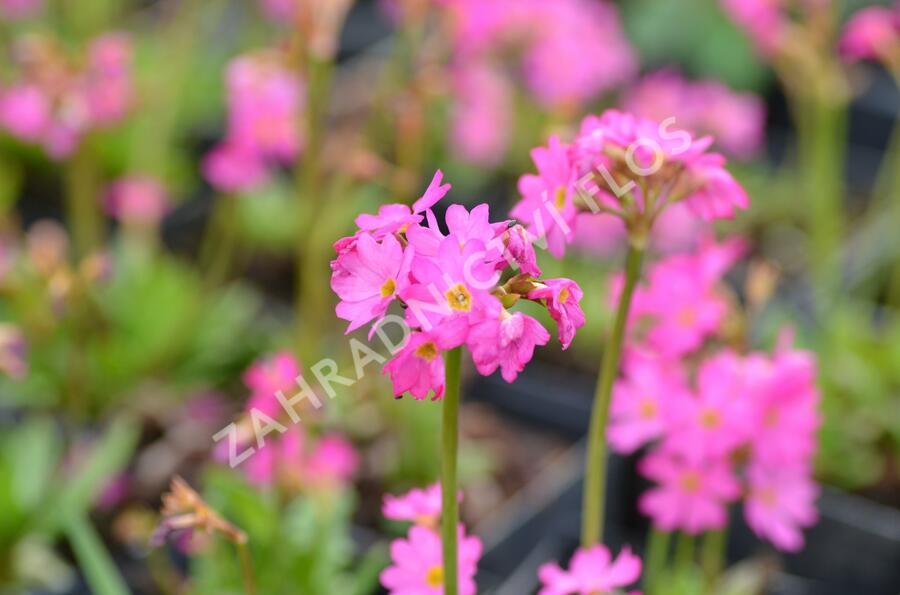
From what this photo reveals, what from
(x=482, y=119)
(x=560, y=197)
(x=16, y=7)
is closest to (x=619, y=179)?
(x=560, y=197)

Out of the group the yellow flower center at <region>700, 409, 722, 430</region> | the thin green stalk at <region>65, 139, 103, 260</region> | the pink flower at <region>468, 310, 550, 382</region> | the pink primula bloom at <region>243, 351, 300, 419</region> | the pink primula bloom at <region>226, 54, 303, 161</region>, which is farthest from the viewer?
the thin green stalk at <region>65, 139, 103, 260</region>

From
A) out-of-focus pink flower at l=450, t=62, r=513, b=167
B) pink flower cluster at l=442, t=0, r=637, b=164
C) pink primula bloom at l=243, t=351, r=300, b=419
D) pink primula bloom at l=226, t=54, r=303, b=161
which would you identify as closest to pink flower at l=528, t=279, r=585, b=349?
pink primula bloom at l=243, t=351, r=300, b=419

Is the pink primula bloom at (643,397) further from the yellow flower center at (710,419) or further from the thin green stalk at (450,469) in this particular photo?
Answer: the thin green stalk at (450,469)

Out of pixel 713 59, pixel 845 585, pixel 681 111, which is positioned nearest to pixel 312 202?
pixel 845 585

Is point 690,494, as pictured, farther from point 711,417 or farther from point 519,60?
point 519,60

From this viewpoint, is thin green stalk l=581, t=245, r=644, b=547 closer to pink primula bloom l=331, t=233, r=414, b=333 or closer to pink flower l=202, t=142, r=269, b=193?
pink primula bloom l=331, t=233, r=414, b=333

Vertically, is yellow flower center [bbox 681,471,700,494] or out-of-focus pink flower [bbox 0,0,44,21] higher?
out-of-focus pink flower [bbox 0,0,44,21]

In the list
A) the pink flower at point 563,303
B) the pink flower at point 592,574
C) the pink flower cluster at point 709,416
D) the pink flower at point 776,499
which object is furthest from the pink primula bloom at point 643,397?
the pink flower at point 563,303
